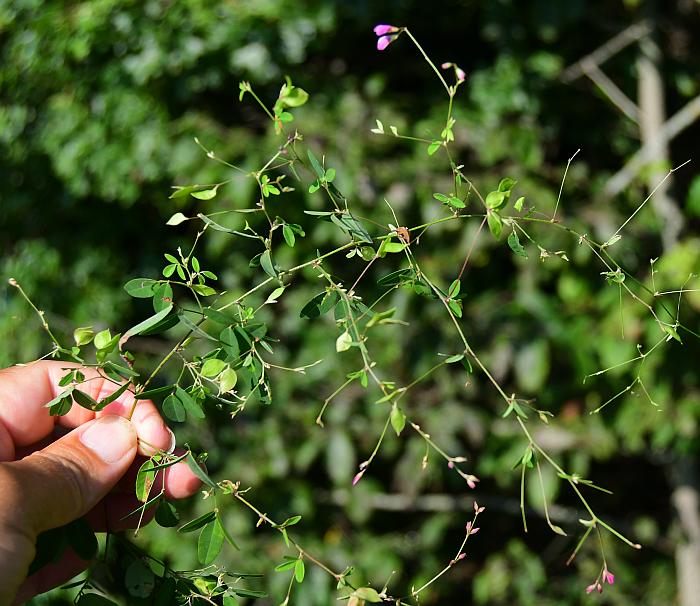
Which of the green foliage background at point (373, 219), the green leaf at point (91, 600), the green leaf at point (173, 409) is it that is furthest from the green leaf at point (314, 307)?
the green foliage background at point (373, 219)

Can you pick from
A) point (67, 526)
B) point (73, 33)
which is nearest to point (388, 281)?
point (67, 526)

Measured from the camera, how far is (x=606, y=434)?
258 centimetres

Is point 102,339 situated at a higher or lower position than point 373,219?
higher

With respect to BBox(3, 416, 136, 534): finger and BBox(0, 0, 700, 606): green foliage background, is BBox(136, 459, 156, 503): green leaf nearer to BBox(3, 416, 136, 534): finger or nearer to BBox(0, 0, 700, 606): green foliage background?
BBox(3, 416, 136, 534): finger

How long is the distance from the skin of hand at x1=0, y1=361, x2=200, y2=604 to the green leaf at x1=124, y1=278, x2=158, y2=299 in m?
0.10

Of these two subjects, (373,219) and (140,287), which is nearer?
(140,287)

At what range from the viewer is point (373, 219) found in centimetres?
240

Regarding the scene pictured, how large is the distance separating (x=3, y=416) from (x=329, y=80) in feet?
5.65

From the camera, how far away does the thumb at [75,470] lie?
2.99 feet

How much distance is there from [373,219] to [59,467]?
1541 millimetres

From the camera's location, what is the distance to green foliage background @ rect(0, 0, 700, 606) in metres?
2.46

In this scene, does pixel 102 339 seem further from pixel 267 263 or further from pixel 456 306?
pixel 456 306

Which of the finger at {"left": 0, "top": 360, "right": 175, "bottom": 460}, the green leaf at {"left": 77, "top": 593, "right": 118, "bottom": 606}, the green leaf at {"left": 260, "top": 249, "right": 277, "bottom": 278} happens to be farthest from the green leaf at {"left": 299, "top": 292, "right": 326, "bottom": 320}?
the green leaf at {"left": 77, "top": 593, "right": 118, "bottom": 606}

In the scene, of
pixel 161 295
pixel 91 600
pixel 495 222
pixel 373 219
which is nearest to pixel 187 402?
pixel 161 295
